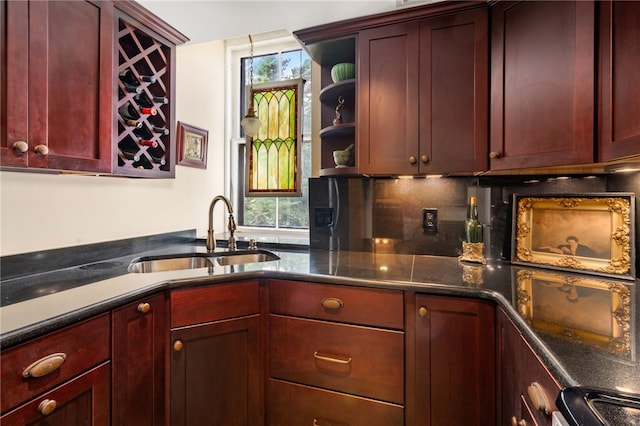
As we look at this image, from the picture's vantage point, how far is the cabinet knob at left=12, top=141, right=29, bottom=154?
107cm

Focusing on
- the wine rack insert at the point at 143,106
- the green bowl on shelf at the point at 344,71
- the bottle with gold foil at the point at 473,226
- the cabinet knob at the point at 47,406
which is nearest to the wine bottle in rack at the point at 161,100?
the wine rack insert at the point at 143,106

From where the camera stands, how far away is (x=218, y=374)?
140 cm

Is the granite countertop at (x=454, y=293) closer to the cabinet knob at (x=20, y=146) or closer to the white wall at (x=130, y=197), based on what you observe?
the white wall at (x=130, y=197)

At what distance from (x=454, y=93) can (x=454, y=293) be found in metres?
0.96

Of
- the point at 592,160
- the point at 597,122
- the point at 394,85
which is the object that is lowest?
the point at 592,160

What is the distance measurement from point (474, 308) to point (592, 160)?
0.69 metres

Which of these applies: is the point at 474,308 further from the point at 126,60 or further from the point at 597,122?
the point at 126,60

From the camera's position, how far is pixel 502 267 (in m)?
1.56

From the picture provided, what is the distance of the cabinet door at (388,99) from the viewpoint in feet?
5.32

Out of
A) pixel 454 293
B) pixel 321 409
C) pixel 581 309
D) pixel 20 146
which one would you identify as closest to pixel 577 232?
pixel 581 309

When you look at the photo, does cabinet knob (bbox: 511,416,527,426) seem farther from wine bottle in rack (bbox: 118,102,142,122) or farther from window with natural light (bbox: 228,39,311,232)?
wine bottle in rack (bbox: 118,102,142,122)

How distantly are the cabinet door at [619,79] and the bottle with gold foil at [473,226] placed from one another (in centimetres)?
60

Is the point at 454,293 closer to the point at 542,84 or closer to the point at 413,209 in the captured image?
the point at 413,209

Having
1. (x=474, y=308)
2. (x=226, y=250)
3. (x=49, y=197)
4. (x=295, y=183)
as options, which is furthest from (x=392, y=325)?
(x=49, y=197)
